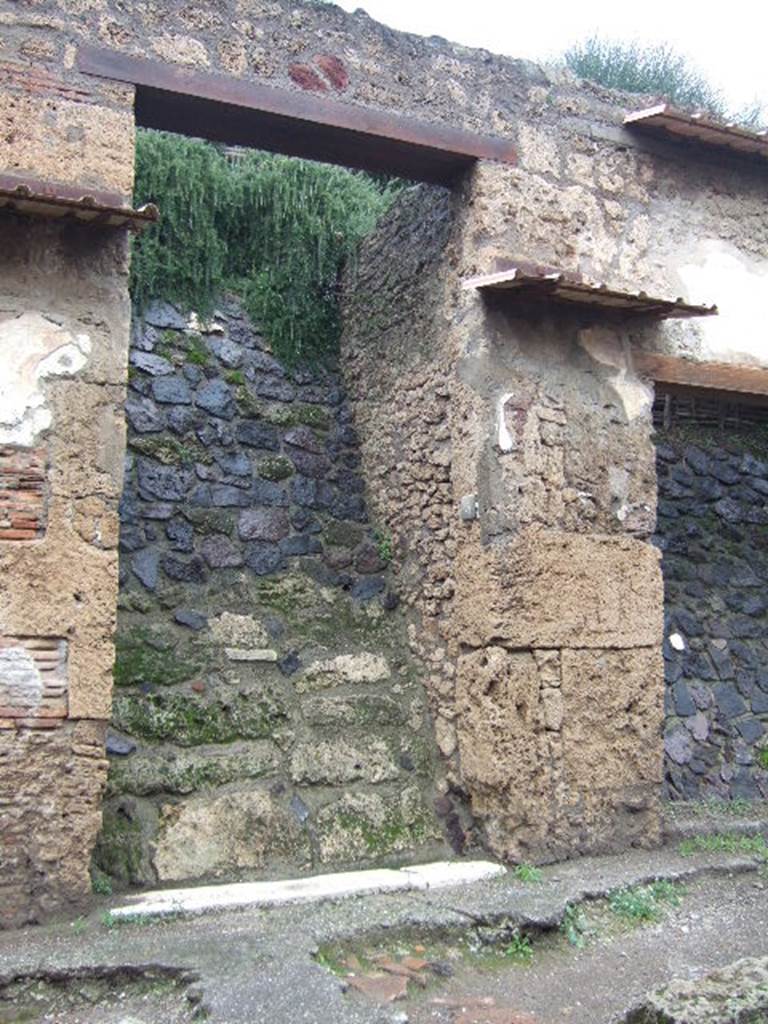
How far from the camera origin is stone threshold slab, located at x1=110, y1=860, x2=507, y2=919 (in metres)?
4.35

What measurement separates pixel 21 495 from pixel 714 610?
16.9 ft

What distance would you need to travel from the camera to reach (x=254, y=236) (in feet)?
24.9

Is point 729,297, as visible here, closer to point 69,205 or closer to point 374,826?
point 374,826

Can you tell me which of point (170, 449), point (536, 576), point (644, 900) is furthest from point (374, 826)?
point (170, 449)

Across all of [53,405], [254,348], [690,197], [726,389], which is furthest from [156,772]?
[690,197]

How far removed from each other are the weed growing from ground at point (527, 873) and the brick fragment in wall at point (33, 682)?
2029 millimetres

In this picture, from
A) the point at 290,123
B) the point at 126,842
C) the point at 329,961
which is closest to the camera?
the point at 329,961

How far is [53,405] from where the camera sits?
4.46 meters

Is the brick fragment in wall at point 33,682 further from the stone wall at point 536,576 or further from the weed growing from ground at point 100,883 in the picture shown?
the stone wall at point 536,576

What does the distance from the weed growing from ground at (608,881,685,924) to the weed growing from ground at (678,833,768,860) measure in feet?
1.51

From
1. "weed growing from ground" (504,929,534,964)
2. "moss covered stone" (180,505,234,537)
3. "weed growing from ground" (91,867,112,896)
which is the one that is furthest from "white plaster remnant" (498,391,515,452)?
"weed growing from ground" (91,867,112,896)

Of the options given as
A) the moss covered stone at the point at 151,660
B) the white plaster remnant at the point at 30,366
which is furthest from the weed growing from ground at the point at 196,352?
the white plaster remnant at the point at 30,366

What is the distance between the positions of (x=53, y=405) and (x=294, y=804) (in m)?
2.10

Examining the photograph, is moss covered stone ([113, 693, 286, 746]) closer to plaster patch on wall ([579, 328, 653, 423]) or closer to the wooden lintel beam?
plaster patch on wall ([579, 328, 653, 423])
